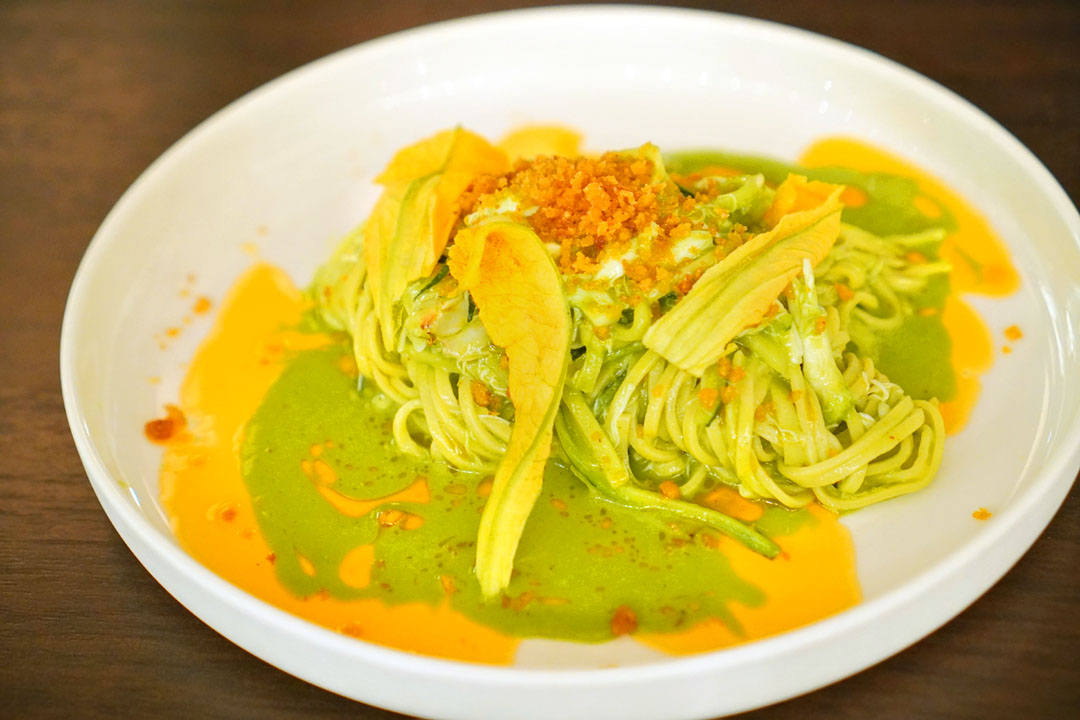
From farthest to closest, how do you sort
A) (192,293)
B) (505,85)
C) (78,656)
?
(505,85) < (192,293) < (78,656)

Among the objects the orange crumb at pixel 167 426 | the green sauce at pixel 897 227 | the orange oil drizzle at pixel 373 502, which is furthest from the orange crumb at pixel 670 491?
the orange crumb at pixel 167 426

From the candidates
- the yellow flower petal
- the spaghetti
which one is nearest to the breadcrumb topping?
the spaghetti

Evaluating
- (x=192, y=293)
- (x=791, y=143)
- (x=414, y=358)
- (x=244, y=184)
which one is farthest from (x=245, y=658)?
(x=791, y=143)

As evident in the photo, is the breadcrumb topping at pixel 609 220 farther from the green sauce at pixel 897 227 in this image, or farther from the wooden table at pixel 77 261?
the wooden table at pixel 77 261

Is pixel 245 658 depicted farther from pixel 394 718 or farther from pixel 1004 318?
pixel 1004 318

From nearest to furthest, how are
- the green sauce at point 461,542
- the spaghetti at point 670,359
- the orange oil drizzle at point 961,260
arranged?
the green sauce at point 461,542 < the spaghetti at point 670,359 < the orange oil drizzle at point 961,260
